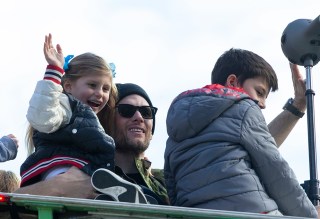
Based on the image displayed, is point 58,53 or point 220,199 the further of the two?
point 58,53

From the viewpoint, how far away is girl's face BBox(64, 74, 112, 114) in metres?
5.36

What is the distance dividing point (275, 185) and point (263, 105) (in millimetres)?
955

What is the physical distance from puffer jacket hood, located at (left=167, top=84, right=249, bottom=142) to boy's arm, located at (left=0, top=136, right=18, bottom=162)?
227cm

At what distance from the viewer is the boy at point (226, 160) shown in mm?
4168

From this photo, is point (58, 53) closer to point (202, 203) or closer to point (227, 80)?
point (227, 80)

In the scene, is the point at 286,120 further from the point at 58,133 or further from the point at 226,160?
the point at 58,133

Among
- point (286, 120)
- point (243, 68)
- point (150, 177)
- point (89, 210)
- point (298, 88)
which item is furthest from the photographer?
point (286, 120)

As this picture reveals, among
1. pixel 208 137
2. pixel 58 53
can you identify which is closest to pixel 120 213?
pixel 208 137

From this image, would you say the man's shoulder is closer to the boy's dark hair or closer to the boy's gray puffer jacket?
the boy's dark hair

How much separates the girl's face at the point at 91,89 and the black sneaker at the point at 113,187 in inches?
49.1

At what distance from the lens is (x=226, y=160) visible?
4.25m

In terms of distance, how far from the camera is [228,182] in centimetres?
417

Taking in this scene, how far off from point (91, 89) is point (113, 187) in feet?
4.45

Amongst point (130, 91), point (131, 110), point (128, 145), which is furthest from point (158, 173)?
point (130, 91)
